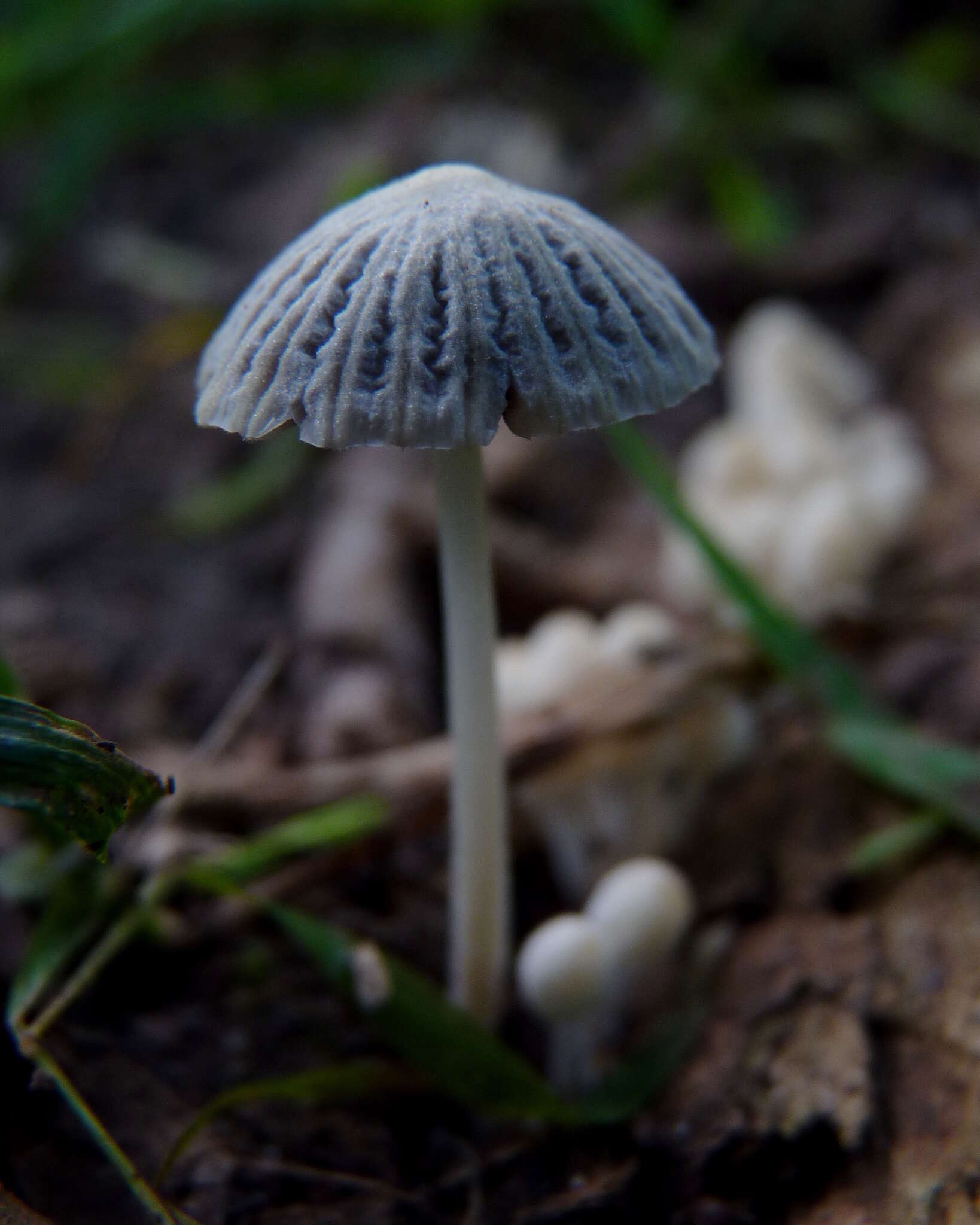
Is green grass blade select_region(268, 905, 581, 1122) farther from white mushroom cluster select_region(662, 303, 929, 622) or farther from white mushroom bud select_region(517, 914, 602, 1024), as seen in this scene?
white mushroom cluster select_region(662, 303, 929, 622)

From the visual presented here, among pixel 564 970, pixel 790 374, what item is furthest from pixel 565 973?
pixel 790 374

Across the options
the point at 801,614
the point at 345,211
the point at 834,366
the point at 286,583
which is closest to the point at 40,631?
the point at 286,583

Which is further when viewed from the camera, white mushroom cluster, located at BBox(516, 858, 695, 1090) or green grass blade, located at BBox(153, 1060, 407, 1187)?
white mushroom cluster, located at BBox(516, 858, 695, 1090)

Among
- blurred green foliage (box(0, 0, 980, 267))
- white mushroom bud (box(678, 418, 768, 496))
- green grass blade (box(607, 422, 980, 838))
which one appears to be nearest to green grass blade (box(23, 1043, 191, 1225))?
green grass blade (box(607, 422, 980, 838))

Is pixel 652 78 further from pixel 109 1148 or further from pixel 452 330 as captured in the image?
pixel 109 1148

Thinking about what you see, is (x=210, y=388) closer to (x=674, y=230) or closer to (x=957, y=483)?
(x=957, y=483)

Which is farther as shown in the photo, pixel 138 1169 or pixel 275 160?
pixel 275 160
